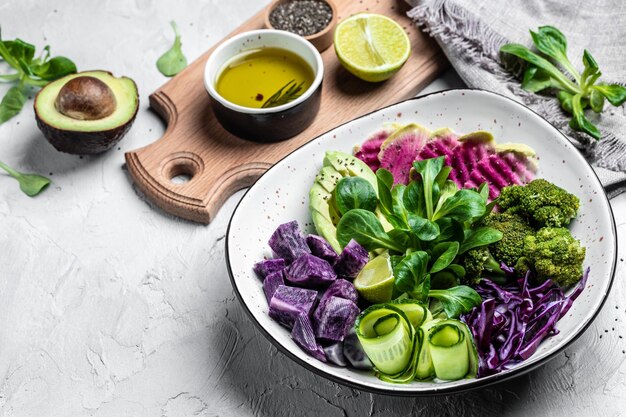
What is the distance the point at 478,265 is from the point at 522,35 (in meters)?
1.34

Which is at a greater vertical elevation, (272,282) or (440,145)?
(440,145)

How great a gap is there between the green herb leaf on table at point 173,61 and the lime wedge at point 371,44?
731 mm

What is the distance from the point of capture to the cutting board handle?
122 inches

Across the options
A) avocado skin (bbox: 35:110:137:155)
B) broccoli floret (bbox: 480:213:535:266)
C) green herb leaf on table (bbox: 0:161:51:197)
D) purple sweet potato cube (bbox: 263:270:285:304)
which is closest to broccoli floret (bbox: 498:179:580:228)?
broccoli floret (bbox: 480:213:535:266)

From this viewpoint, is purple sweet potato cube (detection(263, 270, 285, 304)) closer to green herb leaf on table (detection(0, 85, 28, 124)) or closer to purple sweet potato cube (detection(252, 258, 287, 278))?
purple sweet potato cube (detection(252, 258, 287, 278))

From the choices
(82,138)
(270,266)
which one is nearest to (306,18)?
(82,138)

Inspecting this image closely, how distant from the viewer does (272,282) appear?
2.59m

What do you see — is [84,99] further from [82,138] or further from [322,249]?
[322,249]

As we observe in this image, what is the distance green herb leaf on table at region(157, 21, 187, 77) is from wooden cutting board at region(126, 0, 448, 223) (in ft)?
0.25

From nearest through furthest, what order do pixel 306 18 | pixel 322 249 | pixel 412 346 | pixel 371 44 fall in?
pixel 412 346 < pixel 322 249 < pixel 371 44 < pixel 306 18

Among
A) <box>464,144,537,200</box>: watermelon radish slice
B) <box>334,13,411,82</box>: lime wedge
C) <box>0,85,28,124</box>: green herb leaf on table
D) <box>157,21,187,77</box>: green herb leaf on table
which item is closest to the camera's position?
<box>464,144,537,200</box>: watermelon radish slice

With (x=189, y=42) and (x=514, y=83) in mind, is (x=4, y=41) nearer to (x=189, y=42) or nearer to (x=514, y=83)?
(x=189, y=42)

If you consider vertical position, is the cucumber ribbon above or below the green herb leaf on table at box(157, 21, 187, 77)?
above

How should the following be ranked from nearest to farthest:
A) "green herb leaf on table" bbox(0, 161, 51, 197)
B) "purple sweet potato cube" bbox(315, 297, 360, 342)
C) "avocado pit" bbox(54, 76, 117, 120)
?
"purple sweet potato cube" bbox(315, 297, 360, 342), "avocado pit" bbox(54, 76, 117, 120), "green herb leaf on table" bbox(0, 161, 51, 197)
